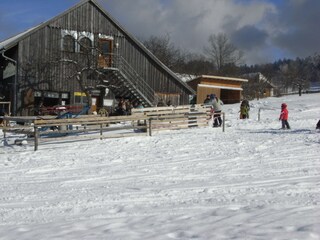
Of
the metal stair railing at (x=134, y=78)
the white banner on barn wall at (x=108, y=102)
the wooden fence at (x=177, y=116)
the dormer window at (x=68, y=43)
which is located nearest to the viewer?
the wooden fence at (x=177, y=116)

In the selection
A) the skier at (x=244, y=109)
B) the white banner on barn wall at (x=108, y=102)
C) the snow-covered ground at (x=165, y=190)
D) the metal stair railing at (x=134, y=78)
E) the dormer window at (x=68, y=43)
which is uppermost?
the dormer window at (x=68, y=43)

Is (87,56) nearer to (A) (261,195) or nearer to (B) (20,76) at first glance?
(B) (20,76)

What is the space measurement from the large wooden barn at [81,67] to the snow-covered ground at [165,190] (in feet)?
47.0

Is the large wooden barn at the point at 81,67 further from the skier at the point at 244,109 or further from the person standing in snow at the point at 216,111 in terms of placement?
the person standing in snow at the point at 216,111

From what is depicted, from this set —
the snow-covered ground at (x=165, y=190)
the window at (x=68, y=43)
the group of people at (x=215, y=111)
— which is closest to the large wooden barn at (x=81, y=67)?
the window at (x=68, y=43)

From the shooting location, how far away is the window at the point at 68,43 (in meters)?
32.3

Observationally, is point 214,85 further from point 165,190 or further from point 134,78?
point 165,190

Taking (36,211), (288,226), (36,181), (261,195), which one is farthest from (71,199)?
(288,226)

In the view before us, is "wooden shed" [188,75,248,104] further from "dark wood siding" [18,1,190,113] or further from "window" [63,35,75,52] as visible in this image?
"window" [63,35,75,52]

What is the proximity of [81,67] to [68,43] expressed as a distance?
6.79ft

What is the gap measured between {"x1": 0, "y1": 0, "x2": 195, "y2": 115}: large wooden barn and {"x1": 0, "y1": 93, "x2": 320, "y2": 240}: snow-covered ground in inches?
564

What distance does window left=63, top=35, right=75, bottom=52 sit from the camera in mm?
32281

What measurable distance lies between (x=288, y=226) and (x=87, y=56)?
26.7 m

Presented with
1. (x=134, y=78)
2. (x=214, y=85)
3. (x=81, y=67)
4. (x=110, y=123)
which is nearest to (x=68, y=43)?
(x=81, y=67)
